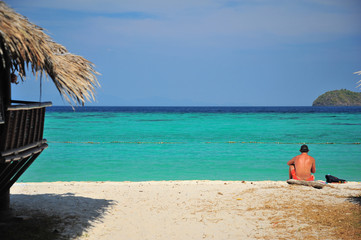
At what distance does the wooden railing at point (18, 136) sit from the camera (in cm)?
459

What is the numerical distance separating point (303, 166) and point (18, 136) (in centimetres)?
622

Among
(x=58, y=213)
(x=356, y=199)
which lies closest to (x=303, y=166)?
(x=356, y=199)

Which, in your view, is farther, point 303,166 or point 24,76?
point 303,166

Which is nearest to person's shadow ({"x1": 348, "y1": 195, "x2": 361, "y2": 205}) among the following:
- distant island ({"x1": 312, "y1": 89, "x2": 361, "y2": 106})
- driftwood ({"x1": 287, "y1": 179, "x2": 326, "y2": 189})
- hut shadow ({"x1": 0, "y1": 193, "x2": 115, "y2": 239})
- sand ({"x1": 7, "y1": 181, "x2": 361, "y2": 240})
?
sand ({"x1": 7, "y1": 181, "x2": 361, "y2": 240})

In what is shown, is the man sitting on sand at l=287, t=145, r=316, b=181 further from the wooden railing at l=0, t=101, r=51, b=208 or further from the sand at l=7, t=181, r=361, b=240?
the wooden railing at l=0, t=101, r=51, b=208

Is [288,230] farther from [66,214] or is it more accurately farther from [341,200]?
[66,214]

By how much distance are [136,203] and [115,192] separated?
3.56 feet

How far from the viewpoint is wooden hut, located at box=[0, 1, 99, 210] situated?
4.55 metres

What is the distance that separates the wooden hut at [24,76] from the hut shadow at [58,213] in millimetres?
624

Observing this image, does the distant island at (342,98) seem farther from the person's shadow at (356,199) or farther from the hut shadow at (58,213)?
the hut shadow at (58,213)

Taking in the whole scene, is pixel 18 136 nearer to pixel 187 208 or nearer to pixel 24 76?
pixel 24 76

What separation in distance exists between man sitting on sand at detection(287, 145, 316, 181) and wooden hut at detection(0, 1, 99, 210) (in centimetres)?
488

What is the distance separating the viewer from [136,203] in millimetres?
7598

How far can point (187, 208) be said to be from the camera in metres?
7.27
